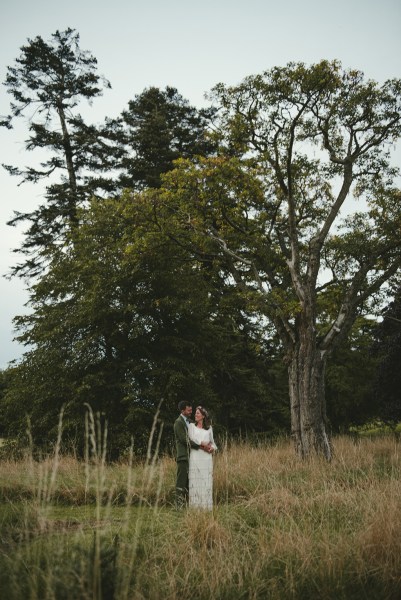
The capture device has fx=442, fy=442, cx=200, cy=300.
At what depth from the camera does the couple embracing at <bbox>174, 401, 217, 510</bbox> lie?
23.5 ft

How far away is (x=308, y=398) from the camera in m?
11.2

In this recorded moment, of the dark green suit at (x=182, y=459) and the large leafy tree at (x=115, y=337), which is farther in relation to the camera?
the large leafy tree at (x=115, y=337)

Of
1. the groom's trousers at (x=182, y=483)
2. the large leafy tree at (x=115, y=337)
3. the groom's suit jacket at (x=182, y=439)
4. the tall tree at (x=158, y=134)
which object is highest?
the tall tree at (x=158, y=134)

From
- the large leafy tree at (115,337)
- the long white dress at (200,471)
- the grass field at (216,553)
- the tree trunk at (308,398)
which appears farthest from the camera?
the large leafy tree at (115,337)

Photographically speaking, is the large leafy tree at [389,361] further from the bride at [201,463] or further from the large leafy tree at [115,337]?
the bride at [201,463]

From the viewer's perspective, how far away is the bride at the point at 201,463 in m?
7.08

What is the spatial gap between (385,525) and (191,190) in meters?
9.61

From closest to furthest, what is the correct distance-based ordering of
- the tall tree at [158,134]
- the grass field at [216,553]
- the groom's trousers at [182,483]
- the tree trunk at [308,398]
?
the grass field at [216,553] < the groom's trousers at [182,483] < the tree trunk at [308,398] < the tall tree at [158,134]

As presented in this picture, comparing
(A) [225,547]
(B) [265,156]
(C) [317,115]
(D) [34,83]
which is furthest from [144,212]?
(D) [34,83]

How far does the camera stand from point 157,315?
48.8 feet

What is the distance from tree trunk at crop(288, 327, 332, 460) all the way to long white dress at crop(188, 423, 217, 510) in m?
4.33

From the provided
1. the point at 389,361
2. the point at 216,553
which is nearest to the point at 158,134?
the point at 389,361

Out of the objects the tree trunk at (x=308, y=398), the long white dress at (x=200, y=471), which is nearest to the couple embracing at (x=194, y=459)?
the long white dress at (x=200, y=471)

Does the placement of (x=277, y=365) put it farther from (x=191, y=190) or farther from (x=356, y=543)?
(x=356, y=543)
